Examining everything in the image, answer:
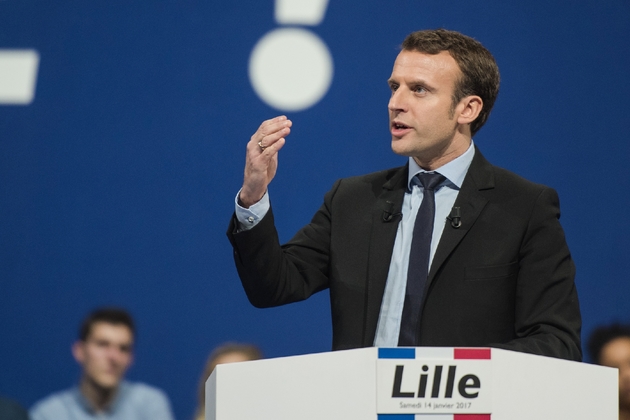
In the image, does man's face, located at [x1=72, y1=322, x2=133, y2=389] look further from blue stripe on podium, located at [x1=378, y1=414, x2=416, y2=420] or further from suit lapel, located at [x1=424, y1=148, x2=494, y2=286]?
blue stripe on podium, located at [x1=378, y1=414, x2=416, y2=420]

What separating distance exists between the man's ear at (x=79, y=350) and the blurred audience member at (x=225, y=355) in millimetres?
525

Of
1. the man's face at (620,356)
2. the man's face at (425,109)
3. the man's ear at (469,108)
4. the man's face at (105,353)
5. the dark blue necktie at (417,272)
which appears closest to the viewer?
the dark blue necktie at (417,272)

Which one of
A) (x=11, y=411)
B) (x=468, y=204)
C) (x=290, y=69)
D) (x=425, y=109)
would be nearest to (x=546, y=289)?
(x=468, y=204)

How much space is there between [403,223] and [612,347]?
1796mm

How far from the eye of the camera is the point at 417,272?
6.99ft

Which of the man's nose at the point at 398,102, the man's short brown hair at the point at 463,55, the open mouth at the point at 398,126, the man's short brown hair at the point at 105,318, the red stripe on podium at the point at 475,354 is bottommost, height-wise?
the man's short brown hair at the point at 105,318

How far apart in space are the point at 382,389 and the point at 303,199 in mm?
2359

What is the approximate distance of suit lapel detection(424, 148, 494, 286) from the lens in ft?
6.91

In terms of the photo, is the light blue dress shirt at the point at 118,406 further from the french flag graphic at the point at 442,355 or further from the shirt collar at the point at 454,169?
the french flag graphic at the point at 442,355

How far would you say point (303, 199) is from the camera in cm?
379

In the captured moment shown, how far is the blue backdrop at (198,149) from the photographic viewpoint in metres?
3.74

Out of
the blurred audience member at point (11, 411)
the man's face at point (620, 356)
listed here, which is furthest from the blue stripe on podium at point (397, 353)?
the blurred audience member at point (11, 411)

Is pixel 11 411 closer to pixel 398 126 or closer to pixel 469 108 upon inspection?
pixel 398 126

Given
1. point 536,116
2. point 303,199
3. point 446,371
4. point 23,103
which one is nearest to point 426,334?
point 446,371
